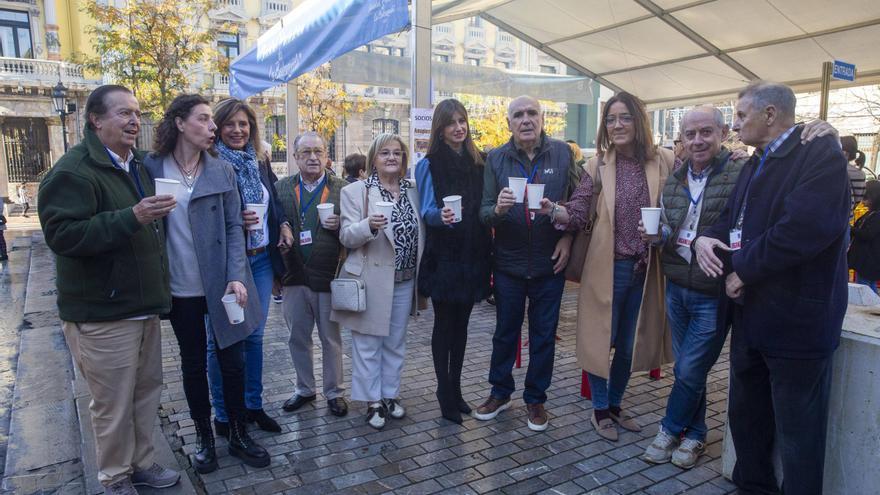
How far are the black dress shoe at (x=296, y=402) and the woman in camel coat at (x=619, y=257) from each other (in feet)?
6.41

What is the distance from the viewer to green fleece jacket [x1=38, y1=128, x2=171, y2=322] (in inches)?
103

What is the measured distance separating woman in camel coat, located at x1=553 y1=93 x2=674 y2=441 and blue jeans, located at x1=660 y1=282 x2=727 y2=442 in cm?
22

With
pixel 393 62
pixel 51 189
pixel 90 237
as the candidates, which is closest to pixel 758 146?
pixel 90 237

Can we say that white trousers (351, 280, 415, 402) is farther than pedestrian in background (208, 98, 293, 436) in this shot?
Yes

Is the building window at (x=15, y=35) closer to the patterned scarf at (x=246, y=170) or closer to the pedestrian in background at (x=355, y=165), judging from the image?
the pedestrian in background at (x=355, y=165)

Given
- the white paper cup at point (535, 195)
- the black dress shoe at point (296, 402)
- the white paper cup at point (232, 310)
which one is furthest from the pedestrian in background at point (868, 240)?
the white paper cup at point (232, 310)

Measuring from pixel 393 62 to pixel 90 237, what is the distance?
6518 mm

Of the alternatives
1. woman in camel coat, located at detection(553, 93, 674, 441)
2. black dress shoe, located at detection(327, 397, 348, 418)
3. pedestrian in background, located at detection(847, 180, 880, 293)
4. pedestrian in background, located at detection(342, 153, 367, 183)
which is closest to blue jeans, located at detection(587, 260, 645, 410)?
woman in camel coat, located at detection(553, 93, 674, 441)

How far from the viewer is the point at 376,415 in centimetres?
394

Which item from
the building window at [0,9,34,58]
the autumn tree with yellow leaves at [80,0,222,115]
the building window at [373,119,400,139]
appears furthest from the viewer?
the building window at [373,119,400,139]

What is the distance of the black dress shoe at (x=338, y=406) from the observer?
4.11 m

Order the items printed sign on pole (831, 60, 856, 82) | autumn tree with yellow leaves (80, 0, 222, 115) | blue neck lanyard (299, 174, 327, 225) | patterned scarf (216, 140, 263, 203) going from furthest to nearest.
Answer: autumn tree with yellow leaves (80, 0, 222, 115) < printed sign on pole (831, 60, 856, 82) < blue neck lanyard (299, 174, 327, 225) < patterned scarf (216, 140, 263, 203)

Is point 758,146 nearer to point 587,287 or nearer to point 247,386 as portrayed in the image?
point 587,287

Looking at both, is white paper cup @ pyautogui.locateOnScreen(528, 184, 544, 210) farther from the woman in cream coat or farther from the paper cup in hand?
the paper cup in hand
